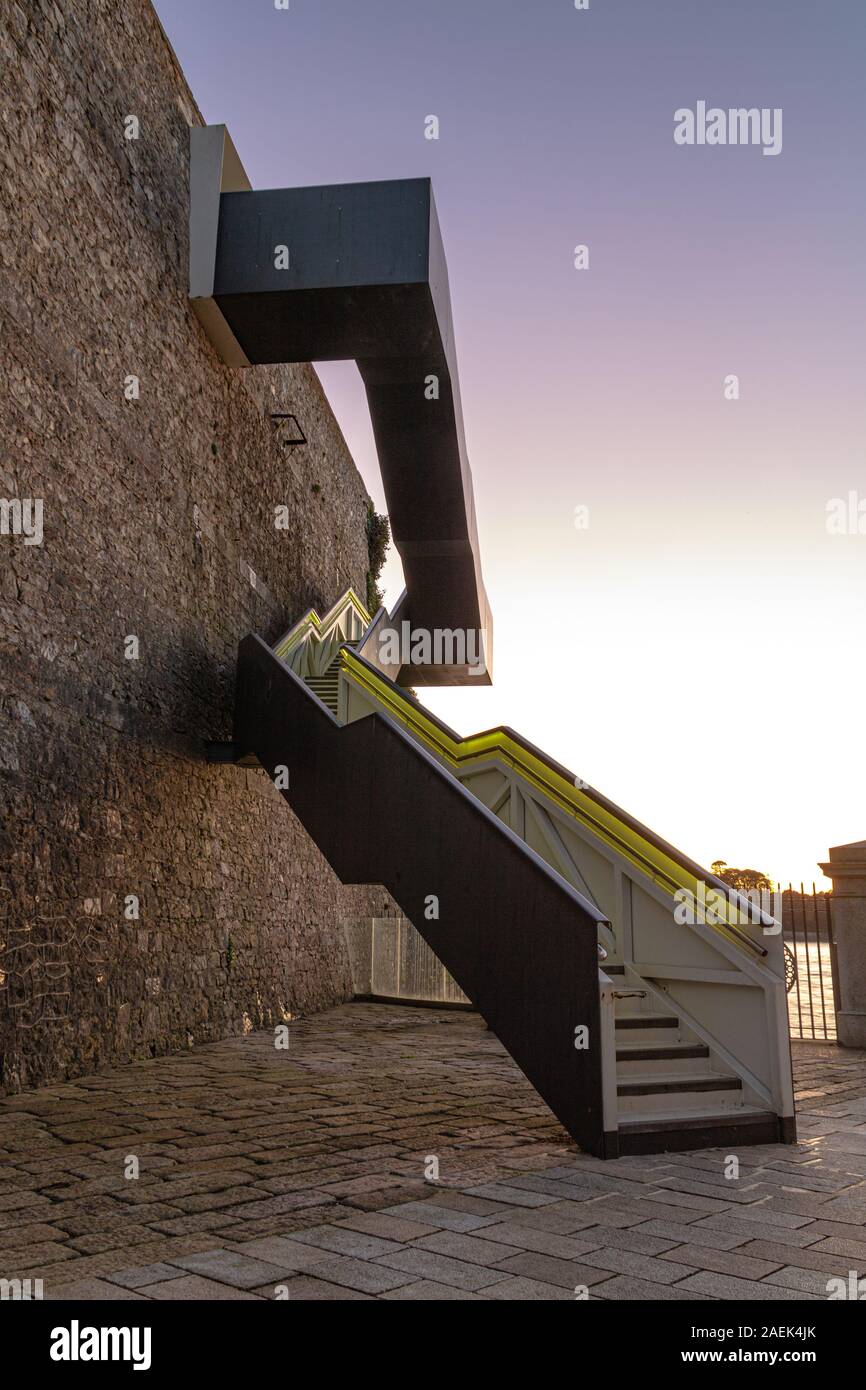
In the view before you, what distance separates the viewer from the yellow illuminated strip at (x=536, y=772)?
6824 mm

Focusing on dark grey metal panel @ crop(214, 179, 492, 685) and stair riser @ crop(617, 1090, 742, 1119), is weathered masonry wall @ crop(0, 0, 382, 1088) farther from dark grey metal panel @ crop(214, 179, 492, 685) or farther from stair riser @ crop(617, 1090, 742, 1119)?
stair riser @ crop(617, 1090, 742, 1119)

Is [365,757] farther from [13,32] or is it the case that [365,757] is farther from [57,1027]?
[13,32]

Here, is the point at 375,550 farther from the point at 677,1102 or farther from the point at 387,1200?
the point at 387,1200

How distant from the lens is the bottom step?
17.1ft

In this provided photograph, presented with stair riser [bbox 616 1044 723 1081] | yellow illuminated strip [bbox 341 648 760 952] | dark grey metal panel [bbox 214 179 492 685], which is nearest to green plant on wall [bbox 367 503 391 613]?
dark grey metal panel [bbox 214 179 492 685]

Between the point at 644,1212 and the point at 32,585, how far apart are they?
5.34 meters

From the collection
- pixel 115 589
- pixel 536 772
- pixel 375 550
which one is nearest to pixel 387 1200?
pixel 536 772

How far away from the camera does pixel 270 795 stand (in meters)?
12.4

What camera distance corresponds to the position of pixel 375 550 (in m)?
20.9

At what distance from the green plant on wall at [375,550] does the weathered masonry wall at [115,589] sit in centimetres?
854

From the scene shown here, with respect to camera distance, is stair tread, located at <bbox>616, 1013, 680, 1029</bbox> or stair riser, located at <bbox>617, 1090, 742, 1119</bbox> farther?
stair tread, located at <bbox>616, 1013, 680, 1029</bbox>

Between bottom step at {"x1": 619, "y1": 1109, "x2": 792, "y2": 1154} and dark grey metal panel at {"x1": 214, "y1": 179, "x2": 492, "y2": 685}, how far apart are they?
7.67 meters

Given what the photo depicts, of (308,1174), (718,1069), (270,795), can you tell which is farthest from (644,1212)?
(270,795)

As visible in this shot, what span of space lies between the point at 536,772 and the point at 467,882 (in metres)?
2.06
